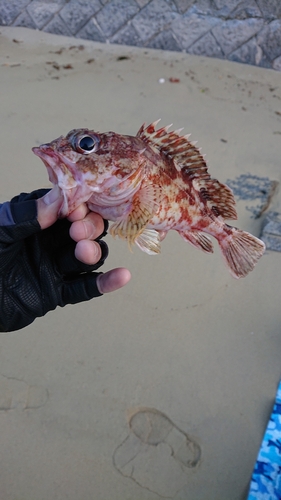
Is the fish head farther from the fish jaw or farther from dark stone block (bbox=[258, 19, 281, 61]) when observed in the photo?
dark stone block (bbox=[258, 19, 281, 61])

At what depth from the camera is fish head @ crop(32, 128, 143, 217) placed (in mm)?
1848

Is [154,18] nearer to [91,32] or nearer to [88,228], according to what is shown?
[91,32]

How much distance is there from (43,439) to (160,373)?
861mm

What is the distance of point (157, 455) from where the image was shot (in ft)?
9.15

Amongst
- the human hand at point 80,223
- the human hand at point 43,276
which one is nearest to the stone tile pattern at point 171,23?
the human hand at point 43,276

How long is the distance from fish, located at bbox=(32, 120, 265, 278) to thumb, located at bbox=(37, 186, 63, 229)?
28mm

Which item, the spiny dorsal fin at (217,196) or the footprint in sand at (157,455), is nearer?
the spiny dorsal fin at (217,196)

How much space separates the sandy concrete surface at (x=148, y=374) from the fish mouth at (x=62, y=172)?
161 centimetres

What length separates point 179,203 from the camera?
2152 mm

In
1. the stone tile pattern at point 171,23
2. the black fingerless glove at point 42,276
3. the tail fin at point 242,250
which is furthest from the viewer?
the stone tile pattern at point 171,23

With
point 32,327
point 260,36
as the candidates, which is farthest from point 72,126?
point 260,36

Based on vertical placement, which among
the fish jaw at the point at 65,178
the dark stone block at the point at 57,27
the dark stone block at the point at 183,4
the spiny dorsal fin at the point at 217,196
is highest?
the dark stone block at the point at 183,4

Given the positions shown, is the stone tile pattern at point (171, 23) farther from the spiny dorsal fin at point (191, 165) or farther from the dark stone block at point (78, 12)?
the spiny dorsal fin at point (191, 165)

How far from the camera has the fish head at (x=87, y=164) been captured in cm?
185
